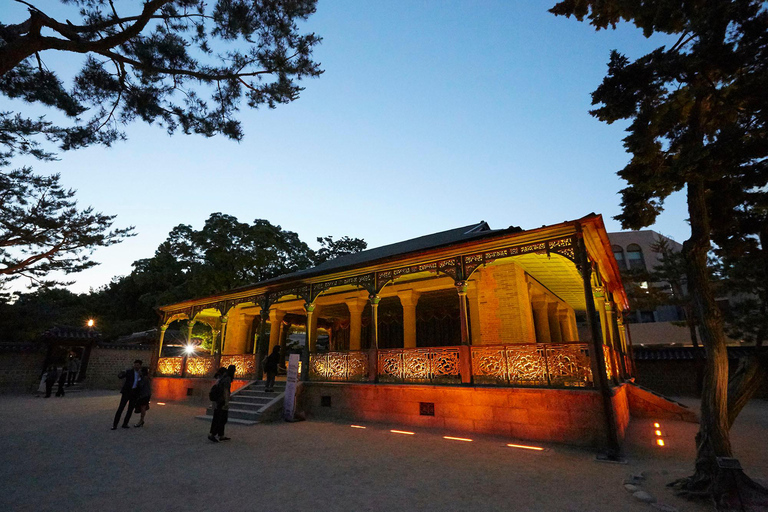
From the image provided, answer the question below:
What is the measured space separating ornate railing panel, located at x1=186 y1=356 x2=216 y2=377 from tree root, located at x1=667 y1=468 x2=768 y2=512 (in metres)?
14.6

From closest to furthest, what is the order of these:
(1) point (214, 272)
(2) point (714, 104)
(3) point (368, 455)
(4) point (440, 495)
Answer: (4) point (440, 495) → (2) point (714, 104) → (3) point (368, 455) → (1) point (214, 272)

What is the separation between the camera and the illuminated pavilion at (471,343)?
24.8 ft

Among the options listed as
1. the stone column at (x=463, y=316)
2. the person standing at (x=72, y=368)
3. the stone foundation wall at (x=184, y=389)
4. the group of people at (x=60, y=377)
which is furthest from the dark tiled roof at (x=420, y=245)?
the person standing at (x=72, y=368)

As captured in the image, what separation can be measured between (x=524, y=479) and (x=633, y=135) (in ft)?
19.0

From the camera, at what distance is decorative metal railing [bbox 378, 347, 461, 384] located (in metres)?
9.11

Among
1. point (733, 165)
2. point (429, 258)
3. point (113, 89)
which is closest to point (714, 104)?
point (733, 165)

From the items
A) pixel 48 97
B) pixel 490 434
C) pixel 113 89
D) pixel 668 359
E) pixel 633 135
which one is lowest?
pixel 490 434

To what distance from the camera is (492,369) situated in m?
8.59

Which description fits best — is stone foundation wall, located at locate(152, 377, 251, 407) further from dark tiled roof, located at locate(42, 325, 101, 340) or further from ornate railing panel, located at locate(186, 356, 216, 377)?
dark tiled roof, located at locate(42, 325, 101, 340)

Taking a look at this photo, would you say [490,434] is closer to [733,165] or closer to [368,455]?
[368,455]

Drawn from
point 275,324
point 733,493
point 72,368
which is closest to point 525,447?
point 733,493

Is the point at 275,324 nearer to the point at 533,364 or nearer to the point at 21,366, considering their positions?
the point at 533,364

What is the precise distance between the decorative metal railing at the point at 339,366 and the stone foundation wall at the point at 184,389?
10.2 ft

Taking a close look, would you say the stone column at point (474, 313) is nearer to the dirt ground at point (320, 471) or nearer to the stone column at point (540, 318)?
the stone column at point (540, 318)
